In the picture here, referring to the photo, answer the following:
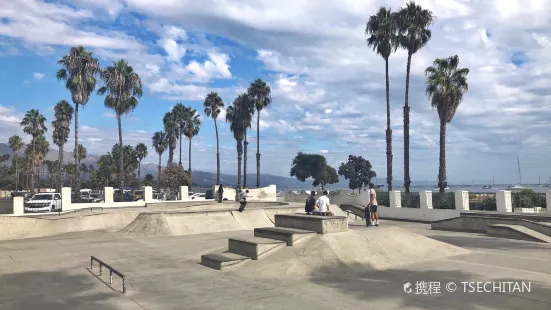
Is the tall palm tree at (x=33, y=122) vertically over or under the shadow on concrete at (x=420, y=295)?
over

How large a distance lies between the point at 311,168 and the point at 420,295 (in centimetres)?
8494

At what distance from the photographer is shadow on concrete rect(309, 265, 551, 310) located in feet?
24.7

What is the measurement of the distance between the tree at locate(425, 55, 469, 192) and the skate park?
522 inches

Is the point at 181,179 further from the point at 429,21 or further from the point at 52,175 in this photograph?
the point at 52,175

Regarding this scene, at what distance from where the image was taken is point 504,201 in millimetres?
24250

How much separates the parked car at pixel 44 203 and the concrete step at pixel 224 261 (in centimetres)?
2364

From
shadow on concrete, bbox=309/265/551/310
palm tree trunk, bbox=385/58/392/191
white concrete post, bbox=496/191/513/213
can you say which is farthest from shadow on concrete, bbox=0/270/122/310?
palm tree trunk, bbox=385/58/392/191

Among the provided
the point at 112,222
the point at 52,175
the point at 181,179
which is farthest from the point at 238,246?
the point at 52,175

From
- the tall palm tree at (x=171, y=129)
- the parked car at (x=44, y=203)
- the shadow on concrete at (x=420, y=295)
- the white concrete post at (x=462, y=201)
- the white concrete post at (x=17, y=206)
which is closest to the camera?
the shadow on concrete at (x=420, y=295)

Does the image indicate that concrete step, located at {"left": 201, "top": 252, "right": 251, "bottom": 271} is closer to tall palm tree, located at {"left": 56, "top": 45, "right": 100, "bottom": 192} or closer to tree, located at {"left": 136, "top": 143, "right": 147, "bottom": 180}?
tall palm tree, located at {"left": 56, "top": 45, "right": 100, "bottom": 192}

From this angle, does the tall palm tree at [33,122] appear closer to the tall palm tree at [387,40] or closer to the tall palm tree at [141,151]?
the tall palm tree at [141,151]

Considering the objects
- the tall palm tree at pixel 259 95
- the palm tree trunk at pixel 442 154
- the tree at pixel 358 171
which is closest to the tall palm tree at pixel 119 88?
the tall palm tree at pixel 259 95

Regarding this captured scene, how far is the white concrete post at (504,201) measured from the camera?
79.5 ft

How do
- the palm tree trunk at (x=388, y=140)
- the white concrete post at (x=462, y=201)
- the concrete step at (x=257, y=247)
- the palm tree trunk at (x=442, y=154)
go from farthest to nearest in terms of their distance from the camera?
the palm tree trunk at (x=388, y=140) → the palm tree trunk at (x=442, y=154) → the white concrete post at (x=462, y=201) → the concrete step at (x=257, y=247)
